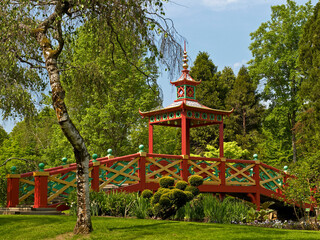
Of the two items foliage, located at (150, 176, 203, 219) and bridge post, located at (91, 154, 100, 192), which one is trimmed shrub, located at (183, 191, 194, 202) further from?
bridge post, located at (91, 154, 100, 192)

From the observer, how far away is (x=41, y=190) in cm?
1149

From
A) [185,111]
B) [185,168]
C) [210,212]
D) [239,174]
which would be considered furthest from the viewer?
[239,174]

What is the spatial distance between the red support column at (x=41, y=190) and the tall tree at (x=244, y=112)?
2119cm

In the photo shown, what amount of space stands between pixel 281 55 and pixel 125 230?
2999 centimetres

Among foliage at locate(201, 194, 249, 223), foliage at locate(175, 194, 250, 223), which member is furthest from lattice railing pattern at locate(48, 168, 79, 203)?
foliage at locate(201, 194, 249, 223)

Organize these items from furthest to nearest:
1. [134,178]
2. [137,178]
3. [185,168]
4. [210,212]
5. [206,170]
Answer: [206,170] < [185,168] < [137,178] < [134,178] < [210,212]

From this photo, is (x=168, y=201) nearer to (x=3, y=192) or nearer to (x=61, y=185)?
(x=61, y=185)

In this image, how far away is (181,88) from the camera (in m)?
16.7

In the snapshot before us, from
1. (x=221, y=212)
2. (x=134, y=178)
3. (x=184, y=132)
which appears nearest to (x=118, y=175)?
(x=134, y=178)

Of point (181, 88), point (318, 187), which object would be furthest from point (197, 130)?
point (318, 187)

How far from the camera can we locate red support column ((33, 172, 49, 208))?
37.7ft

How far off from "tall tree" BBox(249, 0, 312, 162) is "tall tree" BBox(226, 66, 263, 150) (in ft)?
5.88

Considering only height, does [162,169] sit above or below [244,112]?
below

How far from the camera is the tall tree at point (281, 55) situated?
34.8 meters
